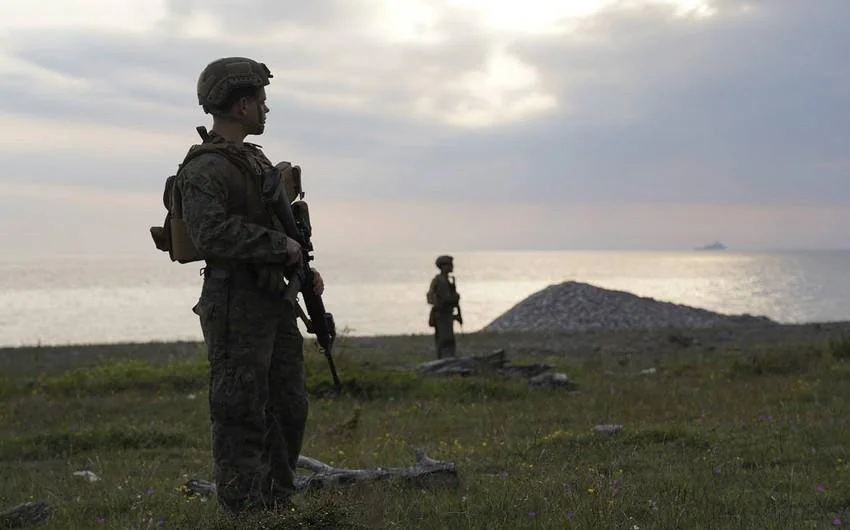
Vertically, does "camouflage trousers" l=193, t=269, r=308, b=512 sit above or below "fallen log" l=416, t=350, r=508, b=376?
above

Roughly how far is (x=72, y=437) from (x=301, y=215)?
6754mm

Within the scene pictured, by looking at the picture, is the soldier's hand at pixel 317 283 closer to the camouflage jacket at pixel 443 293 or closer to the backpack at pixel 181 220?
the backpack at pixel 181 220

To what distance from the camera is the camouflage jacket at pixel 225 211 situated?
16.4 ft

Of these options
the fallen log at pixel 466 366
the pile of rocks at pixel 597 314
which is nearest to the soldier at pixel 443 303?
the fallen log at pixel 466 366

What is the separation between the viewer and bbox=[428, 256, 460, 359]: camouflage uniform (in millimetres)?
17438

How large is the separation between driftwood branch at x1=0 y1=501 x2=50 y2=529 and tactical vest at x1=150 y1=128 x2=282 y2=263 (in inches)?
95.2

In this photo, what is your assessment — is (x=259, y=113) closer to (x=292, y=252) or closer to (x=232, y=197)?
(x=232, y=197)

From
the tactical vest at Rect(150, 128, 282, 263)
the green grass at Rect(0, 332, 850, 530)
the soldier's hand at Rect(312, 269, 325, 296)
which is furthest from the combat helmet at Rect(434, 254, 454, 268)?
the tactical vest at Rect(150, 128, 282, 263)

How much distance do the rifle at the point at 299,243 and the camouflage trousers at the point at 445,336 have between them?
12254 millimetres

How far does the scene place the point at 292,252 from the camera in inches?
201

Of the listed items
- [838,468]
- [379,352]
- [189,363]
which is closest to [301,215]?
[838,468]

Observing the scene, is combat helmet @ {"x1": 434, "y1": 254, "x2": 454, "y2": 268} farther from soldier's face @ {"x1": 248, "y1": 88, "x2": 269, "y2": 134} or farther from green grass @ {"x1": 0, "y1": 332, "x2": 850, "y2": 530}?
soldier's face @ {"x1": 248, "y1": 88, "x2": 269, "y2": 134}

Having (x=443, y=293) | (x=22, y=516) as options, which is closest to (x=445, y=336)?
(x=443, y=293)

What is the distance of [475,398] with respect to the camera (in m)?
13.9
